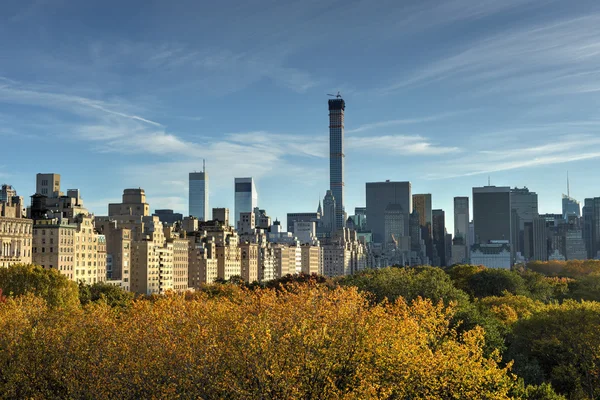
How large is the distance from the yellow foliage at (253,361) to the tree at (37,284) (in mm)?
60100

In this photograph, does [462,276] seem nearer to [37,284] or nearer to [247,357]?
[37,284]

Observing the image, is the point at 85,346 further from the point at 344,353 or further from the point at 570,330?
the point at 570,330

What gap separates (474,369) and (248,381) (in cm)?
1624

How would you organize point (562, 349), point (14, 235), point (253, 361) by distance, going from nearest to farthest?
point (253, 361), point (562, 349), point (14, 235)

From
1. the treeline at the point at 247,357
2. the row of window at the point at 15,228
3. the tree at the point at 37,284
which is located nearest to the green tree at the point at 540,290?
the treeline at the point at 247,357

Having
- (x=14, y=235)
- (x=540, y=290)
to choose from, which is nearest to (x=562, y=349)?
(x=540, y=290)

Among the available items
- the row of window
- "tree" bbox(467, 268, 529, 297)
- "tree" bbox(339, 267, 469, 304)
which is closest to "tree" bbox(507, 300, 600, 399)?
"tree" bbox(339, 267, 469, 304)

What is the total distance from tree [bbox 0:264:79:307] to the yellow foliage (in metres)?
60.1

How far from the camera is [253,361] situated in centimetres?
4938

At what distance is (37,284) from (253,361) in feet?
276

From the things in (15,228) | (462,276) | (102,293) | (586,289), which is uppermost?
(15,228)

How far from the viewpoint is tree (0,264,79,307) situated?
119m

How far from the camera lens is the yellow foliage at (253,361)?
49156mm

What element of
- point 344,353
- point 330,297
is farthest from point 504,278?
point 344,353
